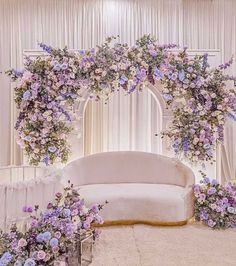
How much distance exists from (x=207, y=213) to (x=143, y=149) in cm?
177

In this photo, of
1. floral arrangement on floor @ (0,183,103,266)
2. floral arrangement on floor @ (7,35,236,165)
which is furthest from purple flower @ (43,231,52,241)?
floral arrangement on floor @ (7,35,236,165)

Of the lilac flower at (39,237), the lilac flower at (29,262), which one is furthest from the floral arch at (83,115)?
the lilac flower at (29,262)

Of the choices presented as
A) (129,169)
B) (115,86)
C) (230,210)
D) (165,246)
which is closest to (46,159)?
(129,169)

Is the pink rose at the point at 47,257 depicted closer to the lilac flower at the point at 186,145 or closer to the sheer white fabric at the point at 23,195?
the sheer white fabric at the point at 23,195

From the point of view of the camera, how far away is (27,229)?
279cm

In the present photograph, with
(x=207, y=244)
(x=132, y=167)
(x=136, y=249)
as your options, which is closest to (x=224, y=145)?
(x=132, y=167)

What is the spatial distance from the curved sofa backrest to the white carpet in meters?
0.78

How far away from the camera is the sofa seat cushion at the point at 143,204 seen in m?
4.22

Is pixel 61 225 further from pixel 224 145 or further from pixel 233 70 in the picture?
pixel 233 70

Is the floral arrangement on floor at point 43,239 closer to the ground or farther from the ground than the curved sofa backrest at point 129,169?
closer to the ground

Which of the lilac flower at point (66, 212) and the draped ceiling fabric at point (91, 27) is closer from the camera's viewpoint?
the lilac flower at point (66, 212)

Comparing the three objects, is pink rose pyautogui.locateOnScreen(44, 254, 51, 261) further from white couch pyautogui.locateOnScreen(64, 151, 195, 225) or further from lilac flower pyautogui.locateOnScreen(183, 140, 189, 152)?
lilac flower pyautogui.locateOnScreen(183, 140, 189, 152)

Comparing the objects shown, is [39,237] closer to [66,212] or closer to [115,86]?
[66,212]

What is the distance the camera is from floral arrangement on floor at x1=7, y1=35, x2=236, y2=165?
4.45 meters
